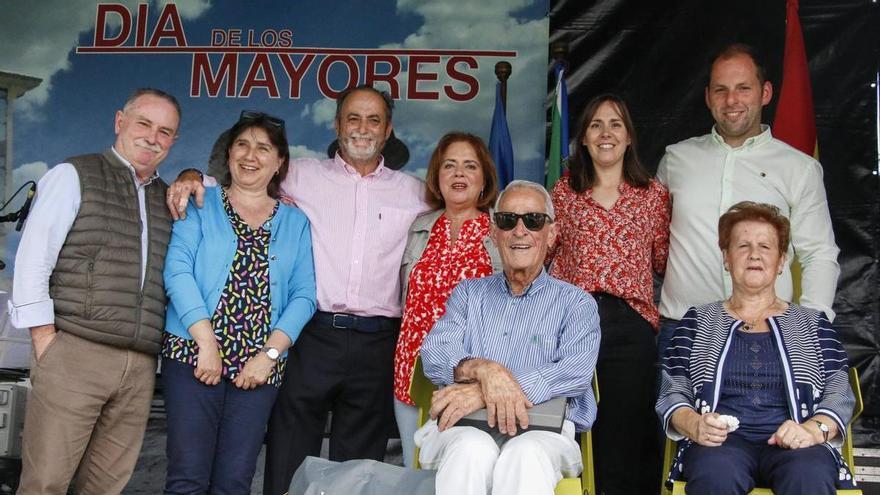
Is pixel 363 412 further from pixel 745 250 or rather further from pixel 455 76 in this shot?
pixel 455 76

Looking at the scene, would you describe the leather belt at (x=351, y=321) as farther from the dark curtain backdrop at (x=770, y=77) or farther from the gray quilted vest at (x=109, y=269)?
the dark curtain backdrop at (x=770, y=77)

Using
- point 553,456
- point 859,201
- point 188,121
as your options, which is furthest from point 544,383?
point 188,121

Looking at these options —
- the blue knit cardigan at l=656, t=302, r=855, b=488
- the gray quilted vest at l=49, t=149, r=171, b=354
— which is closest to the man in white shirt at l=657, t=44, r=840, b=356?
the blue knit cardigan at l=656, t=302, r=855, b=488

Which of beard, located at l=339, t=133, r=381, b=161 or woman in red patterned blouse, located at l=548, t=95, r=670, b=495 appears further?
beard, located at l=339, t=133, r=381, b=161

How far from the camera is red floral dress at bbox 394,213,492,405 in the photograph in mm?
3412

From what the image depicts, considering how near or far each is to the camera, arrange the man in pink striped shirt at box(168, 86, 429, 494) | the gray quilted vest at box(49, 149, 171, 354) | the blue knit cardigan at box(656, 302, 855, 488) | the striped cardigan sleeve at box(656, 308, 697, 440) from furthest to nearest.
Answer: the man in pink striped shirt at box(168, 86, 429, 494), the gray quilted vest at box(49, 149, 171, 354), the striped cardigan sleeve at box(656, 308, 697, 440), the blue knit cardigan at box(656, 302, 855, 488)

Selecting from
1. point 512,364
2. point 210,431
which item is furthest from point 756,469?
point 210,431

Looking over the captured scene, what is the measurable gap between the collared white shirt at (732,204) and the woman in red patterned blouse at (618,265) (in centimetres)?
9

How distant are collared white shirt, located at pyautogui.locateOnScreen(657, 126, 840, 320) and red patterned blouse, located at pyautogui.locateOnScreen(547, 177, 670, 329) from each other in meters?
0.09

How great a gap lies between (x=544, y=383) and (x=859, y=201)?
2.24 metres

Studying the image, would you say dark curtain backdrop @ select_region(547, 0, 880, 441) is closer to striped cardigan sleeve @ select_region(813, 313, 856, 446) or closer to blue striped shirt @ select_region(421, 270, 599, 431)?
striped cardigan sleeve @ select_region(813, 313, 856, 446)

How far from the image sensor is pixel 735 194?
3539 millimetres

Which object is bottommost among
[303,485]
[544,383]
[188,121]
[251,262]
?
[303,485]

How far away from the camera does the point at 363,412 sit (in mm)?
3557
